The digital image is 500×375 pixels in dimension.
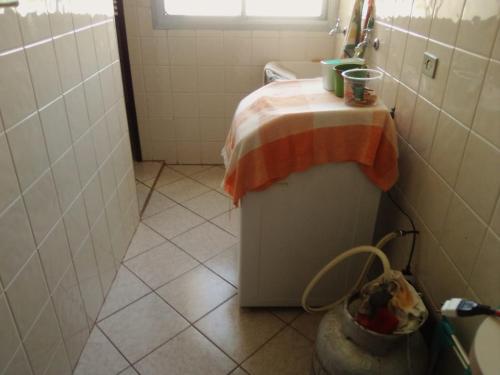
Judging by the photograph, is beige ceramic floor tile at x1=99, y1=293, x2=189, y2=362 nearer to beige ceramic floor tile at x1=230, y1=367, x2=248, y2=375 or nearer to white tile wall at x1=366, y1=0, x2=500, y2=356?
beige ceramic floor tile at x1=230, y1=367, x2=248, y2=375

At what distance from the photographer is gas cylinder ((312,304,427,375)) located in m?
1.12

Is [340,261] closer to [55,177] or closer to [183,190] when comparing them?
[55,177]

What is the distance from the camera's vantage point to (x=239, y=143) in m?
1.34

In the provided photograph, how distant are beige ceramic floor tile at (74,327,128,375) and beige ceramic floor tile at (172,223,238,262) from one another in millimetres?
624

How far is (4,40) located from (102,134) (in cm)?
71

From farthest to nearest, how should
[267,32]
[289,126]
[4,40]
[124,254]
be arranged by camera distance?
1. [267,32]
2. [124,254]
3. [289,126]
4. [4,40]

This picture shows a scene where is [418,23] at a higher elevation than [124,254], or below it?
higher

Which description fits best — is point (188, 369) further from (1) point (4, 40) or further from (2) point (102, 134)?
(1) point (4, 40)

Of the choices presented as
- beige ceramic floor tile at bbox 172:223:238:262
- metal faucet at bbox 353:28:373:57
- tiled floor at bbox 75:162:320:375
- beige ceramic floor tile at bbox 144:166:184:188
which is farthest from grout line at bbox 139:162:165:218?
metal faucet at bbox 353:28:373:57

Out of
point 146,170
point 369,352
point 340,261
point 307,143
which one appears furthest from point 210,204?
point 369,352

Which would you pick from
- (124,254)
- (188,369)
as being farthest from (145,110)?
(188,369)

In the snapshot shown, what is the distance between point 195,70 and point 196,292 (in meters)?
1.54

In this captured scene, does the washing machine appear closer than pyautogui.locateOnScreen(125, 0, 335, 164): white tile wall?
Yes

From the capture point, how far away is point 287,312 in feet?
5.68
